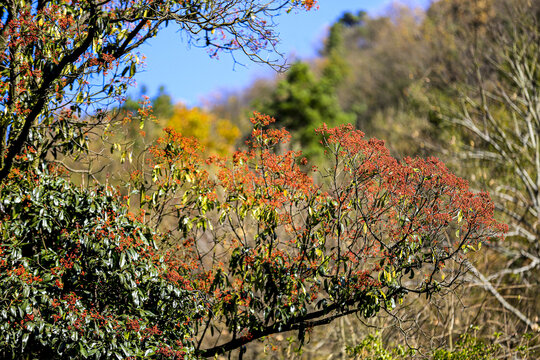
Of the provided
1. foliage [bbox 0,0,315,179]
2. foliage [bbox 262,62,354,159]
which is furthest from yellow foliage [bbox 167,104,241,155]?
foliage [bbox 0,0,315,179]

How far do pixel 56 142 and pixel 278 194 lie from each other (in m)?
2.62

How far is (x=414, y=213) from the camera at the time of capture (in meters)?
5.66

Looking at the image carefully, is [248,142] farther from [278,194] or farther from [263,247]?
[263,247]

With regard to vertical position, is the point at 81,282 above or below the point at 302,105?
below

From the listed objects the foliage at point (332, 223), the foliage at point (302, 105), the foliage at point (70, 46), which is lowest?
the foliage at point (332, 223)

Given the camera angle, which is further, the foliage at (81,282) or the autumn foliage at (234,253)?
the autumn foliage at (234,253)

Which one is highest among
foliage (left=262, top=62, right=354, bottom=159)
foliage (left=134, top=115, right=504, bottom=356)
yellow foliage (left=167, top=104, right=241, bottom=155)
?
yellow foliage (left=167, top=104, right=241, bottom=155)

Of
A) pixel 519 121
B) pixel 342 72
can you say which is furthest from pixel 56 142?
pixel 342 72

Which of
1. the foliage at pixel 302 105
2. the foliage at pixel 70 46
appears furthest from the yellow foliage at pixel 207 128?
the foliage at pixel 70 46

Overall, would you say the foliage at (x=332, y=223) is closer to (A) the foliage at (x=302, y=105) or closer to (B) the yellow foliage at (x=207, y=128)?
(A) the foliage at (x=302, y=105)

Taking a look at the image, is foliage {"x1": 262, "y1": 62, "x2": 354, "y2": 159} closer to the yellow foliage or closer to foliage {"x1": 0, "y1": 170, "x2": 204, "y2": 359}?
the yellow foliage

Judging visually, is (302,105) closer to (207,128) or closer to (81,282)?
(207,128)

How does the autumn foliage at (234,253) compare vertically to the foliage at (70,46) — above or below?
below

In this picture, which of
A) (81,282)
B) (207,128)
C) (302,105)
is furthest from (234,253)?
(207,128)
